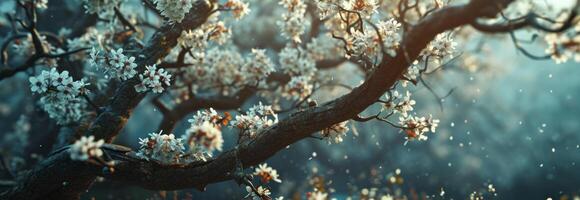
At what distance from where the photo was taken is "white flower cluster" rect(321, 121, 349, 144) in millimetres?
7395

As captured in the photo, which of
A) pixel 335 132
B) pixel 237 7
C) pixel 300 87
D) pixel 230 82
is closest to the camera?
pixel 335 132

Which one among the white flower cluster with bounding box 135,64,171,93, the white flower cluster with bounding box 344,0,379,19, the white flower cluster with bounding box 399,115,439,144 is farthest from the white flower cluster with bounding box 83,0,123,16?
the white flower cluster with bounding box 399,115,439,144

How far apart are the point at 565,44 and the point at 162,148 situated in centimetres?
478

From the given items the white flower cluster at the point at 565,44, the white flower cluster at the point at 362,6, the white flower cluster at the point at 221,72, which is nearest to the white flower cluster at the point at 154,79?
the white flower cluster at the point at 362,6

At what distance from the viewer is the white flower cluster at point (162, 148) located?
686cm

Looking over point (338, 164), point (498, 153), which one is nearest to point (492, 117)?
point (498, 153)

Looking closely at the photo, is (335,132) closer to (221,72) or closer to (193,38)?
(193,38)

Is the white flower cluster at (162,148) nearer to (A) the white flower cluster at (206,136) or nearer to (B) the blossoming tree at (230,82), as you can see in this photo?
(B) the blossoming tree at (230,82)

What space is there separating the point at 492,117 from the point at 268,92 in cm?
2266

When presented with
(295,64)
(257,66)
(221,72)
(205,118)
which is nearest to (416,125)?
(205,118)

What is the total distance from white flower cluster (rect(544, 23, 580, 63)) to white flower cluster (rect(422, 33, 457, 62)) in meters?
1.85

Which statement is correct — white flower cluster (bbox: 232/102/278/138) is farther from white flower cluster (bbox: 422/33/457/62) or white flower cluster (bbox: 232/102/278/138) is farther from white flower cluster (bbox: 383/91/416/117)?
white flower cluster (bbox: 422/33/457/62)

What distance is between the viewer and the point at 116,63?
709cm

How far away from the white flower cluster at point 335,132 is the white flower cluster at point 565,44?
119 inches
